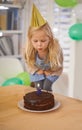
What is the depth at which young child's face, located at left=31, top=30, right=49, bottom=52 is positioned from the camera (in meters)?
1.61

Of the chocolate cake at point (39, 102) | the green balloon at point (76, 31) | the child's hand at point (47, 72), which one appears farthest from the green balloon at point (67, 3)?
the chocolate cake at point (39, 102)

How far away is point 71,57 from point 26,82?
15.9 inches

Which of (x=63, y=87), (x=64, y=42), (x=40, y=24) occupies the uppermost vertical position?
→ (x=40, y=24)

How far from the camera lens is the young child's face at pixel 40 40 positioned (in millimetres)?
1612

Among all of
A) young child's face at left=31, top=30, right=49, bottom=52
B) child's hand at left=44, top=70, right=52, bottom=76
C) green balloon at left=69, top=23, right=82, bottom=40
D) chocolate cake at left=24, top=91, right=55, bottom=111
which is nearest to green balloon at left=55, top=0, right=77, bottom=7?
green balloon at left=69, top=23, right=82, bottom=40

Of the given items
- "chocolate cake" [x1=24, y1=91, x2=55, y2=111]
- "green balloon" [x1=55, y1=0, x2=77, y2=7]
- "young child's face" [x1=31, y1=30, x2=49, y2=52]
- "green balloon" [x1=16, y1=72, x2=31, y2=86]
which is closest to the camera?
"chocolate cake" [x1=24, y1=91, x2=55, y2=111]

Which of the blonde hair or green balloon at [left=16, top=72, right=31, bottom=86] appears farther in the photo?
green balloon at [left=16, top=72, right=31, bottom=86]

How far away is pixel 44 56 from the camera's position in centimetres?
164

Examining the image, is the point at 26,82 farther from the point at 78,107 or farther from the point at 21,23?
the point at 78,107

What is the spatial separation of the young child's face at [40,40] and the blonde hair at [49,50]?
0.9 inches

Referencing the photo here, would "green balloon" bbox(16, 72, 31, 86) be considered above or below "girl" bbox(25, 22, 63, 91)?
below

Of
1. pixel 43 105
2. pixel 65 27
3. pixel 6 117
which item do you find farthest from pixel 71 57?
pixel 6 117

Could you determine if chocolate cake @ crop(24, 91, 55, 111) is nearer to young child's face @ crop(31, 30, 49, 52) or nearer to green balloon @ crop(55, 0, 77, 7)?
young child's face @ crop(31, 30, 49, 52)

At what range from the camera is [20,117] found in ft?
3.49
